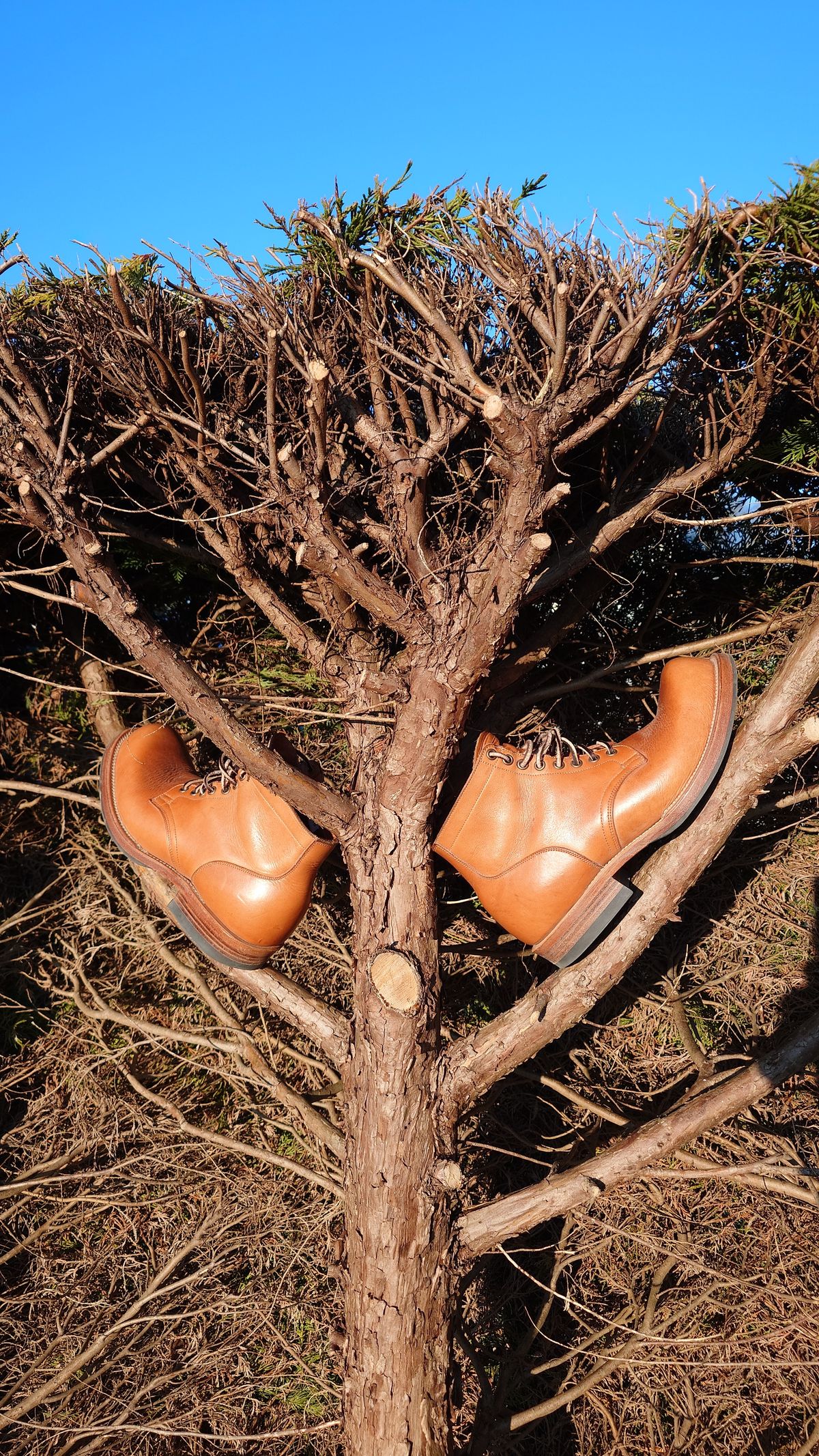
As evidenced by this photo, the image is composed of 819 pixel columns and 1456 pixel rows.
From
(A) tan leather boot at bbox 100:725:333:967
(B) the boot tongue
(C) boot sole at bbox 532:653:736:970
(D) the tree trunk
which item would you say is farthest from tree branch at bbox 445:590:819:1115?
(A) tan leather boot at bbox 100:725:333:967

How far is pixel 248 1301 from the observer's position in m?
3.23

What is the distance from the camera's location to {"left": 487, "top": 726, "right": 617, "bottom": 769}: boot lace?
7.62ft

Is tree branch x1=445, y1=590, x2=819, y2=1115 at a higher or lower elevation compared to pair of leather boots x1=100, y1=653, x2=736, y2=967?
lower

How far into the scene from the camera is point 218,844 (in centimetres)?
246

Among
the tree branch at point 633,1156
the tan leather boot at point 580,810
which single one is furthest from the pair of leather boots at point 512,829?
the tree branch at point 633,1156

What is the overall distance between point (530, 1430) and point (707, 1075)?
1315 mm

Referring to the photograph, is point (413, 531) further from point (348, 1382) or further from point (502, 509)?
point (348, 1382)

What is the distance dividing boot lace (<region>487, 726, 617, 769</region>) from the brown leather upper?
529 millimetres

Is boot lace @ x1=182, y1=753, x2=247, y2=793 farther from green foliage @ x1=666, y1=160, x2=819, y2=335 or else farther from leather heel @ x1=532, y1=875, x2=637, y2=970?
green foliage @ x1=666, y1=160, x2=819, y2=335

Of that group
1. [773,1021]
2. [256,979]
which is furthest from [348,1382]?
[773,1021]

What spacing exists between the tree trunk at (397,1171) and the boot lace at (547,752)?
228 millimetres

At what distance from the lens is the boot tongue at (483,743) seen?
2369 mm

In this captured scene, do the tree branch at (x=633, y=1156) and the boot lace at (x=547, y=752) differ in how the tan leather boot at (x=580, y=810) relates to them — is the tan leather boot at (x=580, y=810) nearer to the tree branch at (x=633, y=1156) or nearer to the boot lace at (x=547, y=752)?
the boot lace at (x=547, y=752)

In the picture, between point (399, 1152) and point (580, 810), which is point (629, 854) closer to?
point (580, 810)
